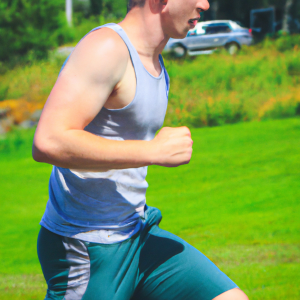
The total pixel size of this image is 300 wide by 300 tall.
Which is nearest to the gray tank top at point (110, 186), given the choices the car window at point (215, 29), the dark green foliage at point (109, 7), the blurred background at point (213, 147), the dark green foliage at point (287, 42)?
the blurred background at point (213, 147)

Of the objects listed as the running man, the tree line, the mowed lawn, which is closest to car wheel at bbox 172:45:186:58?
the tree line

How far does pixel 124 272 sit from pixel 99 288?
10 centimetres

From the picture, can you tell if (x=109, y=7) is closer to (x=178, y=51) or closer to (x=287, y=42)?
(x=178, y=51)

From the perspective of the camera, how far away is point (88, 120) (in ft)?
3.92

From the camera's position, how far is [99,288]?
1380 millimetres

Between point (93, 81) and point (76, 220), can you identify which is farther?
point (76, 220)

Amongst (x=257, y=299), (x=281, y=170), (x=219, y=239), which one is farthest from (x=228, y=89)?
(x=257, y=299)

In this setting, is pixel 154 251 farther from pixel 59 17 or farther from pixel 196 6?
pixel 59 17

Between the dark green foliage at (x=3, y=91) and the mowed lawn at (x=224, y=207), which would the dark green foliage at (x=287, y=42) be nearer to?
the mowed lawn at (x=224, y=207)

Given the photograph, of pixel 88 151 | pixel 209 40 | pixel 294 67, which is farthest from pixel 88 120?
pixel 209 40

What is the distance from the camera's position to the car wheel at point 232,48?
1625 cm

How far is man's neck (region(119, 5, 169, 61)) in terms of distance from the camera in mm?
1354

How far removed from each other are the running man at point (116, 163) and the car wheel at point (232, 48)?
15.3 m

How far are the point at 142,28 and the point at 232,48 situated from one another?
52.4ft
